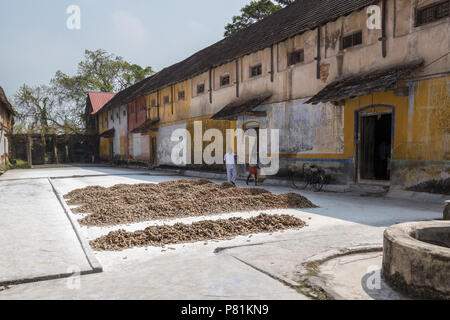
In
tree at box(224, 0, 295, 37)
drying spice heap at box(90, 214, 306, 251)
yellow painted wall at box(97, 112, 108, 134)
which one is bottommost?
drying spice heap at box(90, 214, 306, 251)

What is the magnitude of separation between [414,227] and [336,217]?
11.5 feet

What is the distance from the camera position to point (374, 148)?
1220cm

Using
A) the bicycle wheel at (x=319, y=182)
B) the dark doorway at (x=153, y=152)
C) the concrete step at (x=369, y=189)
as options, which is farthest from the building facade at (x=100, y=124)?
the concrete step at (x=369, y=189)

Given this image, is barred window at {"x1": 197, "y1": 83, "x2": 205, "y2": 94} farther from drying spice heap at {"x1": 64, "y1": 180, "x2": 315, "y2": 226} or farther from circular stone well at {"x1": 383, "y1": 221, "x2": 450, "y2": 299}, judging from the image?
circular stone well at {"x1": 383, "y1": 221, "x2": 450, "y2": 299}

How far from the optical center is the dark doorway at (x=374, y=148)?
38.8 ft

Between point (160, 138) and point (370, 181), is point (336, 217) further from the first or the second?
point (160, 138)

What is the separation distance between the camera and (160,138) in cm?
2634

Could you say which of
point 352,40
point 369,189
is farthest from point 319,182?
point 352,40

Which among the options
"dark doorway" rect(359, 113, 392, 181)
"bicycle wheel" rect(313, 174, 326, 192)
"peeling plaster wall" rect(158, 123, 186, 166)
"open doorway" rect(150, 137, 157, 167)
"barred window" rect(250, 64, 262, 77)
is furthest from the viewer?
"open doorway" rect(150, 137, 157, 167)

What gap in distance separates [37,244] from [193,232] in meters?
2.46

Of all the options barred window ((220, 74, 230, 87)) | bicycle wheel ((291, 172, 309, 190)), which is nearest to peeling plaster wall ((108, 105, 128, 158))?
barred window ((220, 74, 230, 87))

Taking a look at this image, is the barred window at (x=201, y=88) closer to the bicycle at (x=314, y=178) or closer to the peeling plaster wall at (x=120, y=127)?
the bicycle at (x=314, y=178)

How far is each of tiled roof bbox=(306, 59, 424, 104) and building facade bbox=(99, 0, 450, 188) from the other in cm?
4

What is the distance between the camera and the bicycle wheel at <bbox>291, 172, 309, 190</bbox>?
13227 millimetres
